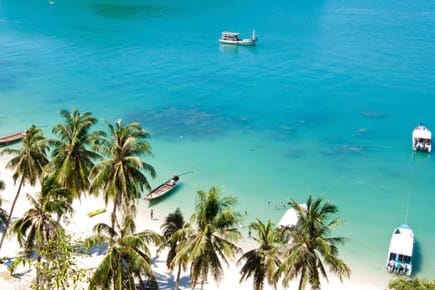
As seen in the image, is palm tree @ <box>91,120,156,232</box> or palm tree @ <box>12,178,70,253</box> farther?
palm tree @ <box>91,120,156,232</box>

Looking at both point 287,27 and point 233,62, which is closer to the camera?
point 233,62

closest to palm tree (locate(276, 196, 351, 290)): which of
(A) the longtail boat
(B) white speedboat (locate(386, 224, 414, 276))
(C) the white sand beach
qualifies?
(C) the white sand beach

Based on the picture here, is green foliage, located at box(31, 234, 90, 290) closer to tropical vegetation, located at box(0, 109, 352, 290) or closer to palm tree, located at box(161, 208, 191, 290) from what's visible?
tropical vegetation, located at box(0, 109, 352, 290)

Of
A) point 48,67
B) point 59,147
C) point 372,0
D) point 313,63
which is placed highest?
point 372,0

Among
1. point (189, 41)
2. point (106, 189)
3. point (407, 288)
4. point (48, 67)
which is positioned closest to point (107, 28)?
point (189, 41)

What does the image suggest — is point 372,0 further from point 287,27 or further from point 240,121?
point 240,121

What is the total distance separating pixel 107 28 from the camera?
12825 centimetres

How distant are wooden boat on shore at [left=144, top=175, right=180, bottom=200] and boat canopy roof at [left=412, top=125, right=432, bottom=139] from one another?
31631 millimetres

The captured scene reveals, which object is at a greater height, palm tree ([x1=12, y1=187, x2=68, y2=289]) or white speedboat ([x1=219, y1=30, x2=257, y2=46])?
white speedboat ([x1=219, y1=30, x2=257, y2=46])

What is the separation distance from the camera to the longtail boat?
2045 inches

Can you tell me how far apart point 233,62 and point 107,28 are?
41563 millimetres

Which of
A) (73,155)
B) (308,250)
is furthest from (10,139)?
(308,250)

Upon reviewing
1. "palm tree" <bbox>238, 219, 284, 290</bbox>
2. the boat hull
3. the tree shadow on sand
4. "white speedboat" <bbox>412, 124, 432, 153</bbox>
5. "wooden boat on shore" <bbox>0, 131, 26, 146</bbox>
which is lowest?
the tree shadow on sand

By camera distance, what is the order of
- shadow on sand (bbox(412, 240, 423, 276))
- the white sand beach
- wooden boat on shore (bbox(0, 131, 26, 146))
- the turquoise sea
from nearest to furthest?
the white sand beach
shadow on sand (bbox(412, 240, 423, 276))
the turquoise sea
wooden boat on shore (bbox(0, 131, 26, 146))
